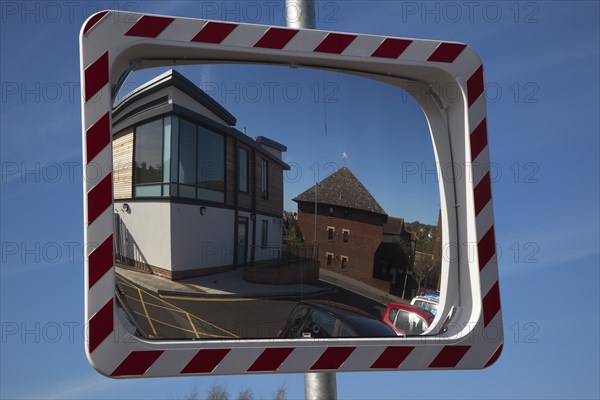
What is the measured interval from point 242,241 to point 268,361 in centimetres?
53

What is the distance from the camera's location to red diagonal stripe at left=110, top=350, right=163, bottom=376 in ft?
6.64

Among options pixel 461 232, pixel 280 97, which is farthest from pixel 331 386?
pixel 280 97

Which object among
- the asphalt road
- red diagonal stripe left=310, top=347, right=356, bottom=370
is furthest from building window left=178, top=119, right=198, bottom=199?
red diagonal stripe left=310, top=347, right=356, bottom=370

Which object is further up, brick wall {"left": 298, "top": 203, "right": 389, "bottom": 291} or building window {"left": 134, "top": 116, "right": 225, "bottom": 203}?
building window {"left": 134, "top": 116, "right": 225, "bottom": 203}

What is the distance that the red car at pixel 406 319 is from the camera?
2.29 m

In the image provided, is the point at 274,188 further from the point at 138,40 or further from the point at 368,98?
the point at 138,40

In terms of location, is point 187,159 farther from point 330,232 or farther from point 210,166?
point 330,232

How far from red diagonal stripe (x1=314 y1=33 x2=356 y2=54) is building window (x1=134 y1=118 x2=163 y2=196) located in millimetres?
820

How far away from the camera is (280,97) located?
2.23 m

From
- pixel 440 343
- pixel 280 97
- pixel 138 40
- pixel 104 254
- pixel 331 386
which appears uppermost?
pixel 138 40

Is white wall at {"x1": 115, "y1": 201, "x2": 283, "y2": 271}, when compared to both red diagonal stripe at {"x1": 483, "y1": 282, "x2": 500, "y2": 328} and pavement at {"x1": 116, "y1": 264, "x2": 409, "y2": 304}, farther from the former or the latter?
red diagonal stripe at {"x1": 483, "y1": 282, "x2": 500, "y2": 328}

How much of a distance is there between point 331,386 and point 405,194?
0.99m

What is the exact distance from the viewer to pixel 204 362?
2057 millimetres

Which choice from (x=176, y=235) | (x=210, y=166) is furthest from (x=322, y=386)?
(x=210, y=166)
